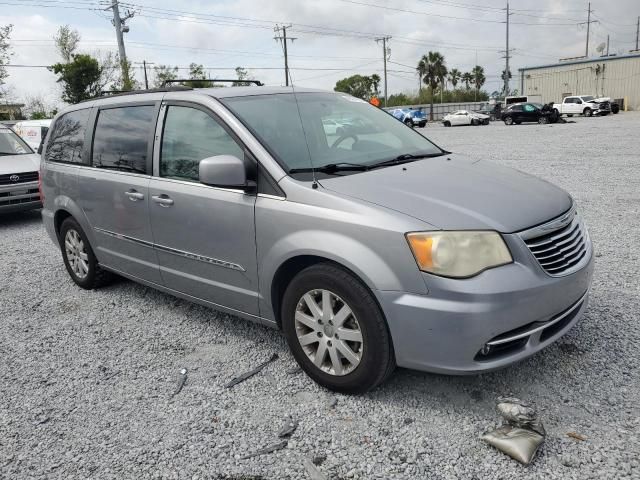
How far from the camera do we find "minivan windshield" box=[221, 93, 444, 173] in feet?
11.1

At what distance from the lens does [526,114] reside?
35.9 metres

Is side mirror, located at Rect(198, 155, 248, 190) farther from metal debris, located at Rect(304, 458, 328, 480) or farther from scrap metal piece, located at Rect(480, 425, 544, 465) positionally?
scrap metal piece, located at Rect(480, 425, 544, 465)

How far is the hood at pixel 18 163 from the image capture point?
8.92 metres

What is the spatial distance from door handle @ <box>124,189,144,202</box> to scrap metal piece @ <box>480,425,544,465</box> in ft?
9.41

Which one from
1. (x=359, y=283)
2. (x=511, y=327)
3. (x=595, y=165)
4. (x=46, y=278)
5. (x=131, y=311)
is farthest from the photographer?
(x=595, y=165)

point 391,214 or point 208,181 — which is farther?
point 208,181

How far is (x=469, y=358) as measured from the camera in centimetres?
→ 265

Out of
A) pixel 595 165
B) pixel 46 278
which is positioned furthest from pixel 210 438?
pixel 595 165

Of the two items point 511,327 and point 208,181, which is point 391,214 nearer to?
point 511,327

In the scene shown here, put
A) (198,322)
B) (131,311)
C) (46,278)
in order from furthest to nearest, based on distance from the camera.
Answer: (46,278), (131,311), (198,322)

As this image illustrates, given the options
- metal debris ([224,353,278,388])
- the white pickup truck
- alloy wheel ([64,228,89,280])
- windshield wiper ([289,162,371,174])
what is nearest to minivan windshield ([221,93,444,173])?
windshield wiper ([289,162,371,174])

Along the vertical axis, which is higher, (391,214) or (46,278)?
(391,214)

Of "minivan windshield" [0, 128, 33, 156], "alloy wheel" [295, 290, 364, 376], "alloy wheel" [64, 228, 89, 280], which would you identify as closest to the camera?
"alloy wheel" [295, 290, 364, 376]

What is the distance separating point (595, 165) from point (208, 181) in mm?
11066
